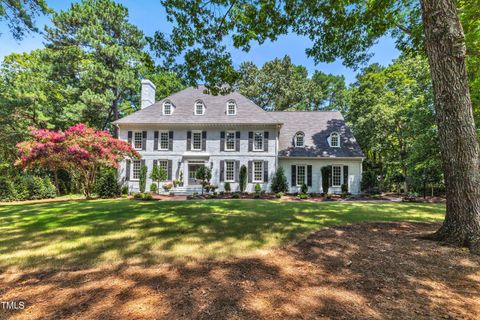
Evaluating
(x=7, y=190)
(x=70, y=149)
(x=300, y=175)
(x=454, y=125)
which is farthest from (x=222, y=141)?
(x=454, y=125)

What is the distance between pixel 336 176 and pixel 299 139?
420 cm

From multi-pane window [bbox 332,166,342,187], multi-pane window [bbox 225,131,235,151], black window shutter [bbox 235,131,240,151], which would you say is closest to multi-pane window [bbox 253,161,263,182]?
black window shutter [bbox 235,131,240,151]

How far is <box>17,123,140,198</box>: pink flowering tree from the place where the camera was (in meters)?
11.9

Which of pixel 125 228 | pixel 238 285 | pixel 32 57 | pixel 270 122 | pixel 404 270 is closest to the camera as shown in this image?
pixel 238 285

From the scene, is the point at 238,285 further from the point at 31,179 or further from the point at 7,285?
the point at 31,179

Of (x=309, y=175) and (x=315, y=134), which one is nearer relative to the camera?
(x=309, y=175)

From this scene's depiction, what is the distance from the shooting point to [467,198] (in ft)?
14.0

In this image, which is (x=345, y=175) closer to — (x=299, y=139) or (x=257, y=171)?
(x=299, y=139)

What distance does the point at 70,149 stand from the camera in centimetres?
1205

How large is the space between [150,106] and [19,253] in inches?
680

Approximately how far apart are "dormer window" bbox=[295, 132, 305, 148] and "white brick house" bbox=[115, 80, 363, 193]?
222 mm

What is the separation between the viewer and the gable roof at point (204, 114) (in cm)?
1842

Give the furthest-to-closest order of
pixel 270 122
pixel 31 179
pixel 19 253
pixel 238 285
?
pixel 270 122, pixel 31 179, pixel 19 253, pixel 238 285

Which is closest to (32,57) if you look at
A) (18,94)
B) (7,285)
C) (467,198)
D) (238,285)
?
(18,94)
